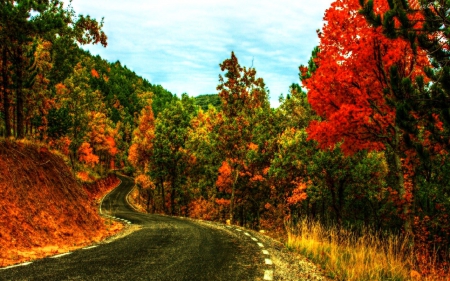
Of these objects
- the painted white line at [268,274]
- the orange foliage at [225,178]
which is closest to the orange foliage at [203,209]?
the orange foliage at [225,178]

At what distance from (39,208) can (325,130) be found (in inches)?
426

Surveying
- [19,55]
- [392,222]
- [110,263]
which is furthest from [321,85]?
[392,222]

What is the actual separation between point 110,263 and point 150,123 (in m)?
50.7

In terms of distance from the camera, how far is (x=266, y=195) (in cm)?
3466

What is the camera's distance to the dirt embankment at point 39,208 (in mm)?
9453

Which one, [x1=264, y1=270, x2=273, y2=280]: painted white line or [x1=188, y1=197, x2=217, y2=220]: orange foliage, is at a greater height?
[x1=264, y1=270, x2=273, y2=280]: painted white line

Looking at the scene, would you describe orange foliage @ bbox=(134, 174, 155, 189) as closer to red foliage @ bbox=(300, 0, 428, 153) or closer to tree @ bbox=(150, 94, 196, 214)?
tree @ bbox=(150, 94, 196, 214)

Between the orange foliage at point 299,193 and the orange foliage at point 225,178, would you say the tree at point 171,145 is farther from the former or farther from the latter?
the orange foliage at point 299,193

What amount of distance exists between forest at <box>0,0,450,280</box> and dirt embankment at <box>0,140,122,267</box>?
1.87 m

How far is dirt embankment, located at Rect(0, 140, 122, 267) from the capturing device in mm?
9453

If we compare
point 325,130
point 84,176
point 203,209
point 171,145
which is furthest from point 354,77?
point 84,176

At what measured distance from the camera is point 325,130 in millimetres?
12492

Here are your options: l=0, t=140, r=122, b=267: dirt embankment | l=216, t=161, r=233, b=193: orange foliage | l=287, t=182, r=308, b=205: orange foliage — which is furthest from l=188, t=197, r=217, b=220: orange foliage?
l=0, t=140, r=122, b=267: dirt embankment

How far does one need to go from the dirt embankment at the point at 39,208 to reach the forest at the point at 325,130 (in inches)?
73.5
